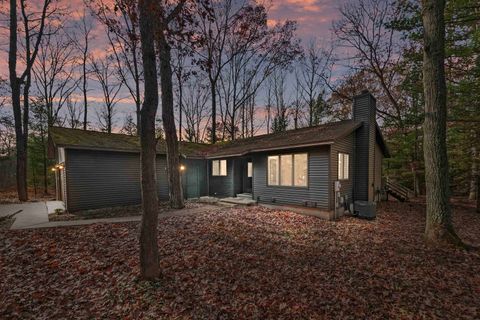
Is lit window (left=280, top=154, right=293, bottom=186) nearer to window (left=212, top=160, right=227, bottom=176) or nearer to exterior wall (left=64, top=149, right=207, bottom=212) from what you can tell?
window (left=212, top=160, right=227, bottom=176)

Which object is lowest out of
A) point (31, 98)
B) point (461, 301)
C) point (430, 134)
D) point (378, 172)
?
point (461, 301)

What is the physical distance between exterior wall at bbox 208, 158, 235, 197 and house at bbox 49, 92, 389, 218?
41 centimetres

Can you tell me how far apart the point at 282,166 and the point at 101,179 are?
9397 millimetres

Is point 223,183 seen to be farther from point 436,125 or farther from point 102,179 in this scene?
point 436,125

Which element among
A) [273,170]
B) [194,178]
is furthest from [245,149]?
[194,178]

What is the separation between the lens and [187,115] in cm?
3100

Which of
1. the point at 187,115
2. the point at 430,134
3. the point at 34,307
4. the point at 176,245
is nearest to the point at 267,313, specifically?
the point at 176,245

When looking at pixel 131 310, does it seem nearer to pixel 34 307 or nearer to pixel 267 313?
pixel 34 307

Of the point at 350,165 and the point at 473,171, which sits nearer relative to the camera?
the point at 350,165

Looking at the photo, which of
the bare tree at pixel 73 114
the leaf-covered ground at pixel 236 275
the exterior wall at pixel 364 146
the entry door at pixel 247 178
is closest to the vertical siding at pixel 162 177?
the entry door at pixel 247 178

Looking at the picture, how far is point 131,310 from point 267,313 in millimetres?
2139

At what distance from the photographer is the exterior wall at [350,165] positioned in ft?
31.2

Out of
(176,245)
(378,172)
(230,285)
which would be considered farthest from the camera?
(378,172)

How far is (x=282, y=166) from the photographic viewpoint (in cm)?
1109
